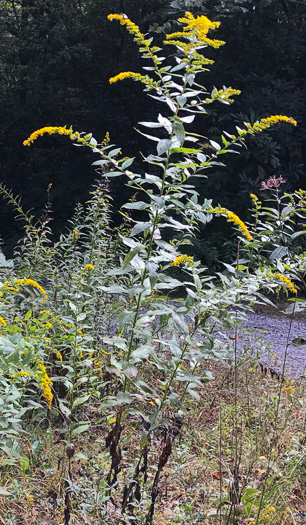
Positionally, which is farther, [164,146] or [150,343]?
[150,343]

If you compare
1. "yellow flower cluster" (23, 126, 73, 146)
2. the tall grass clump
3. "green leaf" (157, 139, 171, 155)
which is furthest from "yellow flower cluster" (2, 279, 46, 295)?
"green leaf" (157, 139, 171, 155)

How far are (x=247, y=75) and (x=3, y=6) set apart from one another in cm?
636

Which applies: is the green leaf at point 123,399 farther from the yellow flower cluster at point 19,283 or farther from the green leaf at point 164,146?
the green leaf at point 164,146

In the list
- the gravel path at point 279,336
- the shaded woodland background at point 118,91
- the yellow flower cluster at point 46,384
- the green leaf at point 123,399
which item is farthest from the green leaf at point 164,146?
the shaded woodland background at point 118,91

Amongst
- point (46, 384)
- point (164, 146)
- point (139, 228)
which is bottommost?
point (46, 384)

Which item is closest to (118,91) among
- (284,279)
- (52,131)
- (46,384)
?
(52,131)

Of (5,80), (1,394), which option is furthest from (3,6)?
(1,394)

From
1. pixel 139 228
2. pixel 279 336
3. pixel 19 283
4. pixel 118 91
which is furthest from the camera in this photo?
pixel 118 91

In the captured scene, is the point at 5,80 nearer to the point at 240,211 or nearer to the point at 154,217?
the point at 240,211

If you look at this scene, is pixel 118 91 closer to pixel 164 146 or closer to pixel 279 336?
pixel 279 336

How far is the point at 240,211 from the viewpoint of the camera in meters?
9.09

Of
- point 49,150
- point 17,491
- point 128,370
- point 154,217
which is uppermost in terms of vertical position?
point 49,150

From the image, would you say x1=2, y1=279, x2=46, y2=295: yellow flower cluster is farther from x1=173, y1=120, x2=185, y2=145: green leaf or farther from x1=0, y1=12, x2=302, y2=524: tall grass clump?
x1=173, y1=120, x2=185, y2=145: green leaf

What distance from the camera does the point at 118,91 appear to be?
1052 centimetres
